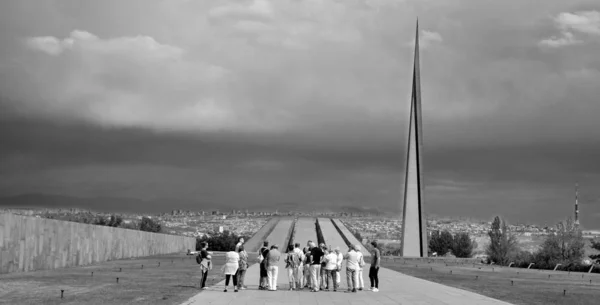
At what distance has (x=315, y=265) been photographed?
27.2 metres

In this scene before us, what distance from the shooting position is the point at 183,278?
1324 inches

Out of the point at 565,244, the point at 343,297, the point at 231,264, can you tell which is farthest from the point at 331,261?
the point at 565,244

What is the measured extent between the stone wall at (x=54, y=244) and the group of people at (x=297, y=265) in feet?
41.3

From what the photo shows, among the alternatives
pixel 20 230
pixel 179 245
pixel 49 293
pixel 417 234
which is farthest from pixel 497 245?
pixel 49 293

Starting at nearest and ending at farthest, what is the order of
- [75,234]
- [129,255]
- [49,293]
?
[49,293] < [75,234] < [129,255]

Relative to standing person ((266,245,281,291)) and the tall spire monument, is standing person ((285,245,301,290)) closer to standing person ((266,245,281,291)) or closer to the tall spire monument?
standing person ((266,245,281,291))

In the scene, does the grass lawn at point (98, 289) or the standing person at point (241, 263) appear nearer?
the grass lawn at point (98, 289)

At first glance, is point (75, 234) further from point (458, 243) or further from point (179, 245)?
point (458, 243)

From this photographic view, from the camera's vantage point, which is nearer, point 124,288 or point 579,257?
point 124,288

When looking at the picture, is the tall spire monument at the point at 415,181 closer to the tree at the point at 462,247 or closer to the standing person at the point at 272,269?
the tree at the point at 462,247

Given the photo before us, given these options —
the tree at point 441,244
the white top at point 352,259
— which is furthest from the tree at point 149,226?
the white top at point 352,259

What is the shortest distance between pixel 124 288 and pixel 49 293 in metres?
3.38

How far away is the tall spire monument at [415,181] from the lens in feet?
244

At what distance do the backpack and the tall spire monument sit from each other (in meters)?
47.9
